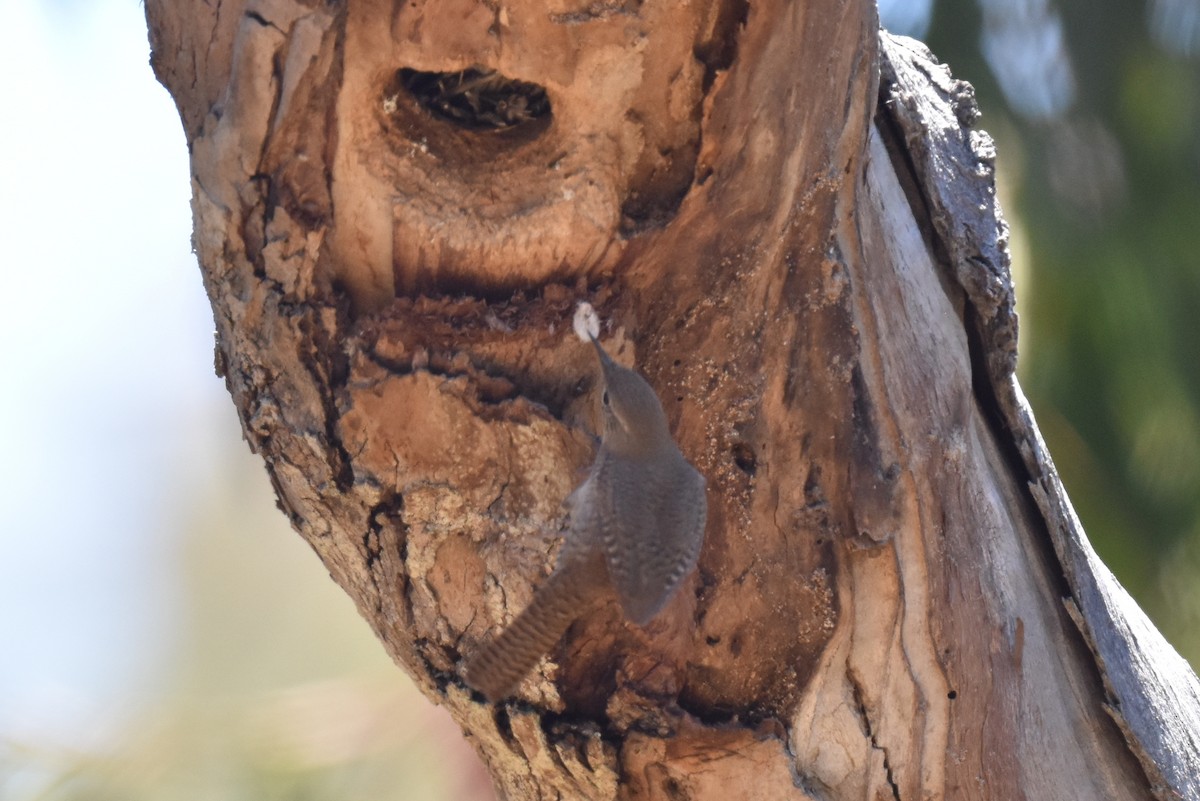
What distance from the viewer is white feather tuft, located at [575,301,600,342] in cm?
153

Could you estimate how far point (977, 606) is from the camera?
1.58 metres

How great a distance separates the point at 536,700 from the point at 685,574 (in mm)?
284

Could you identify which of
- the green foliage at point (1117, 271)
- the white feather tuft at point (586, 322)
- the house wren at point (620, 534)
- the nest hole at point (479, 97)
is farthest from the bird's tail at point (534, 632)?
the green foliage at point (1117, 271)

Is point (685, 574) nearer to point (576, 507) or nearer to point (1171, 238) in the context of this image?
point (576, 507)

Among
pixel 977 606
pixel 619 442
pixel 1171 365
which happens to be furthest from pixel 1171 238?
pixel 619 442

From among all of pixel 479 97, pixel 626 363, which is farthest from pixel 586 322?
pixel 479 97

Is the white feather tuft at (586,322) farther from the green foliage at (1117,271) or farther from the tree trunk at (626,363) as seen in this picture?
the green foliage at (1117,271)

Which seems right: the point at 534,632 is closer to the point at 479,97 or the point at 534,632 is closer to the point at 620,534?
the point at 620,534

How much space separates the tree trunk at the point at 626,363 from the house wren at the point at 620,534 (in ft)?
0.15

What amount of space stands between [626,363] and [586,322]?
10cm

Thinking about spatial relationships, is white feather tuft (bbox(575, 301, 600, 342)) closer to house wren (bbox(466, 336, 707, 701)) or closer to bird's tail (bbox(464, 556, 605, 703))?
house wren (bbox(466, 336, 707, 701))

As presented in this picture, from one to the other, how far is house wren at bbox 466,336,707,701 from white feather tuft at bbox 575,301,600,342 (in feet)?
0.04

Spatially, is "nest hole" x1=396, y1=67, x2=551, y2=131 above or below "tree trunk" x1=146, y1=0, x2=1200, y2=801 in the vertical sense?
above

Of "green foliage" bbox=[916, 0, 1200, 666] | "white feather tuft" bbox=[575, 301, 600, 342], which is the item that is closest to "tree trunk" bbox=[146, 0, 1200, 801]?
"white feather tuft" bbox=[575, 301, 600, 342]
